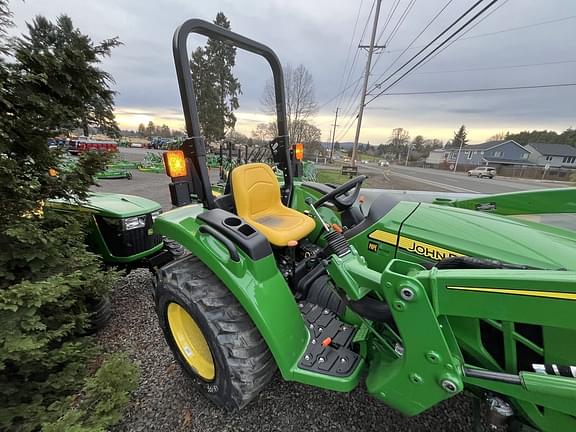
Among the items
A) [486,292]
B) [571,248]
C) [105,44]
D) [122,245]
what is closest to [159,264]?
[122,245]

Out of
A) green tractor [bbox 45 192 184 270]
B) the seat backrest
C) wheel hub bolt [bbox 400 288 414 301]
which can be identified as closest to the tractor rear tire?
the seat backrest

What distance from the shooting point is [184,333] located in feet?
6.66

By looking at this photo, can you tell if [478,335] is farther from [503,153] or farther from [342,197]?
[503,153]

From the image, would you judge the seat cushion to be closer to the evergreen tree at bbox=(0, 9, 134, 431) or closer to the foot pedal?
the foot pedal

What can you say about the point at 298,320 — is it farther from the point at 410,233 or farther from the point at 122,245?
the point at 122,245

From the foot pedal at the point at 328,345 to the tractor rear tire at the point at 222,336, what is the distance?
250 mm

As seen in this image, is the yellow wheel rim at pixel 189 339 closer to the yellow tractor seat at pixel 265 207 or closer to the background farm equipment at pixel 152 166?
the yellow tractor seat at pixel 265 207

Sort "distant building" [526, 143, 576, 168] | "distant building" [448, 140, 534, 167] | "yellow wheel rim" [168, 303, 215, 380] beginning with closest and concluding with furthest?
"yellow wheel rim" [168, 303, 215, 380], "distant building" [526, 143, 576, 168], "distant building" [448, 140, 534, 167]

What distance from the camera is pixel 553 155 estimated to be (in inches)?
1949

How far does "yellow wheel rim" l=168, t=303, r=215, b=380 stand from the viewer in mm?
1930

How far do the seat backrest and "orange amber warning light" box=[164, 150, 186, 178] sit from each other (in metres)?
0.39

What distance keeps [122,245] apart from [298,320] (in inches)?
76.8

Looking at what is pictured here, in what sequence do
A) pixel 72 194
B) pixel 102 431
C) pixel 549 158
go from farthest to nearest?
pixel 549 158, pixel 72 194, pixel 102 431

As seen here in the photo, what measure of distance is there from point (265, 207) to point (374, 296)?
1.21 metres
